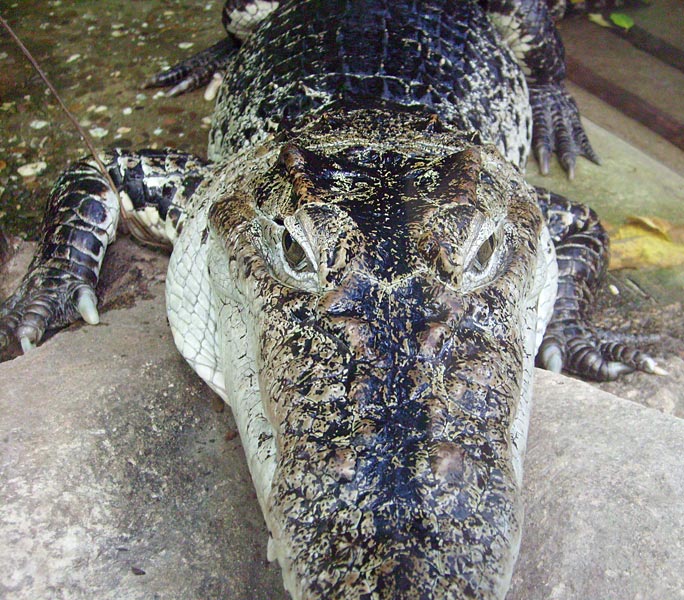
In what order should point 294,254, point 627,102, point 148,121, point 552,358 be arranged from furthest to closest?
1. point 627,102
2. point 148,121
3. point 552,358
4. point 294,254

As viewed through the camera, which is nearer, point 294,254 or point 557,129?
point 294,254

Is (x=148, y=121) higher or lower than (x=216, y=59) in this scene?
lower

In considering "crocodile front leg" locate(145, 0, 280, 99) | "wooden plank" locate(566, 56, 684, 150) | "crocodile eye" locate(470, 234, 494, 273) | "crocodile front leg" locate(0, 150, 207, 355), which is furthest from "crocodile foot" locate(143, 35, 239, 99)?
"crocodile eye" locate(470, 234, 494, 273)

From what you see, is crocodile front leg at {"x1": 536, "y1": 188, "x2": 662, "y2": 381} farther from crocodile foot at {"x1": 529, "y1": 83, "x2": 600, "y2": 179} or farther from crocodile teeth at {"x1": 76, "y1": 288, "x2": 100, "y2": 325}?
crocodile teeth at {"x1": 76, "y1": 288, "x2": 100, "y2": 325}

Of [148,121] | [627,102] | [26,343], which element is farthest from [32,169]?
[627,102]

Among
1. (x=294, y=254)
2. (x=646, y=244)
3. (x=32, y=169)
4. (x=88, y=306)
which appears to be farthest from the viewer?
(x=32, y=169)

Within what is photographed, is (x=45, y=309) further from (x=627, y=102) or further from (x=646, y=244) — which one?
(x=627, y=102)

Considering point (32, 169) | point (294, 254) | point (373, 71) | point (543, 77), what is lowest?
point (32, 169)
